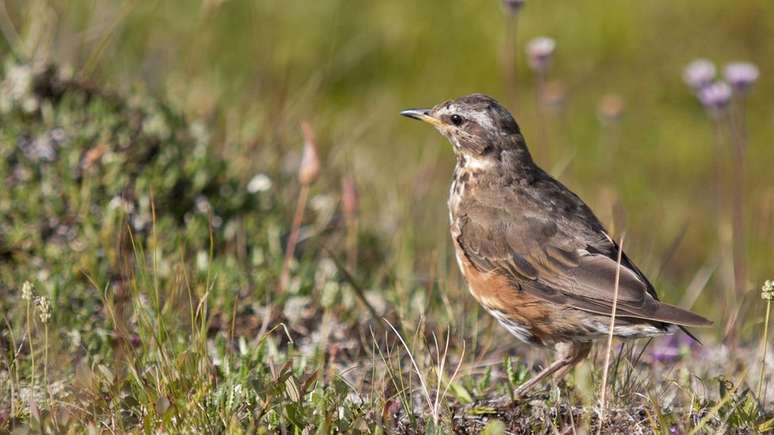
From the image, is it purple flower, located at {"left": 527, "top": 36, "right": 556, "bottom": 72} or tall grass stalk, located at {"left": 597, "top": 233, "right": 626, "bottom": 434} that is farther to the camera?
purple flower, located at {"left": 527, "top": 36, "right": 556, "bottom": 72}

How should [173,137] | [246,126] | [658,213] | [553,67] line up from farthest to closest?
[553,67], [658,213], [246,126], [173,137]

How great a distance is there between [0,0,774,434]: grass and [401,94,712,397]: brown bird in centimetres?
20

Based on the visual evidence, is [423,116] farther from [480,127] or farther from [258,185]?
[258,185]

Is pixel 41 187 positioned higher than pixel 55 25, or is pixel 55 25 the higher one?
pixel 55 25

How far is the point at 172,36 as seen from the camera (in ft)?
32.1

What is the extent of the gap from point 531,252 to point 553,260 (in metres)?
0.12

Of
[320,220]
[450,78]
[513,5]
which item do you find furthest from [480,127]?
[450,78]

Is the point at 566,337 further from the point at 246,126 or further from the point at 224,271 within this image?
the point at 246,126

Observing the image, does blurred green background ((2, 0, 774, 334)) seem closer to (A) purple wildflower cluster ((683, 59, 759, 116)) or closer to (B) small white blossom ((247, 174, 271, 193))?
(B) small white blossom ((247, 174, 271, 193))

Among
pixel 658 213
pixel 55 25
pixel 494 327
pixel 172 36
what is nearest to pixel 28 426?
pixel 494 327

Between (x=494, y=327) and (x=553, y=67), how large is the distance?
4939 millimetres

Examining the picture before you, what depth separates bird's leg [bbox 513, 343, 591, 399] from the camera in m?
4.94

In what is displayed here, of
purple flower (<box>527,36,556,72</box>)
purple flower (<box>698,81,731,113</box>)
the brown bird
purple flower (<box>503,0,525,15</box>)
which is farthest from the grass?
purple flower (<box>503,0,525,15</box>)

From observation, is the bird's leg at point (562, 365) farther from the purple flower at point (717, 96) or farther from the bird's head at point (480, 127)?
the purple flower at point (717, 96)
